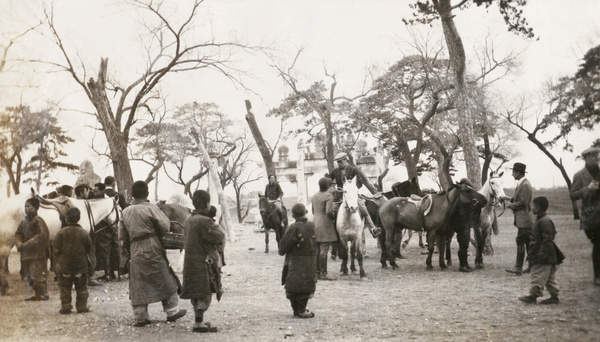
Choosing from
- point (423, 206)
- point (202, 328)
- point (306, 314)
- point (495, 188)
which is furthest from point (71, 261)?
point (495, 188)

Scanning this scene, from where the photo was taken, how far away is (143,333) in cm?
557

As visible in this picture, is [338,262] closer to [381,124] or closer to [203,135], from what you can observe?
[381,124]

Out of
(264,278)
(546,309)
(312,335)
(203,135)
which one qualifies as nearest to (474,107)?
(264,278)

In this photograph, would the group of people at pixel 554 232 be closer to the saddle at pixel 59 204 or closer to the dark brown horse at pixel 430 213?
the dark brown horse at pixel 430 213

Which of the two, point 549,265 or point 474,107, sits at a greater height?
point 474,107

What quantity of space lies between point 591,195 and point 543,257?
1.12 metres

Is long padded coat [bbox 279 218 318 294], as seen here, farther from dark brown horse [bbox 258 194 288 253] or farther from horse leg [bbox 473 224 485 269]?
dark brown horse [bbox 258 194 288 253]

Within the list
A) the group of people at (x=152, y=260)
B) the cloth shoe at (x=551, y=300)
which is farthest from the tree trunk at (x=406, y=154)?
the group of people at (x=152, y=260)

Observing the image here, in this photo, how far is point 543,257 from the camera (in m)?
6.22

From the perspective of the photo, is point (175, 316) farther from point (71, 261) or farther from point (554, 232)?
point (554, 232)

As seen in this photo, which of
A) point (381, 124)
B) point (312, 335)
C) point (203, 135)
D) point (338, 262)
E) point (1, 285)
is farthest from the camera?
point (203, 135)

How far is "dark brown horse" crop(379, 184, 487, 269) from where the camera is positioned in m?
9.43

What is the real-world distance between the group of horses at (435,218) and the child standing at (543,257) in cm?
292

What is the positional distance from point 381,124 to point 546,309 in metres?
14.0
